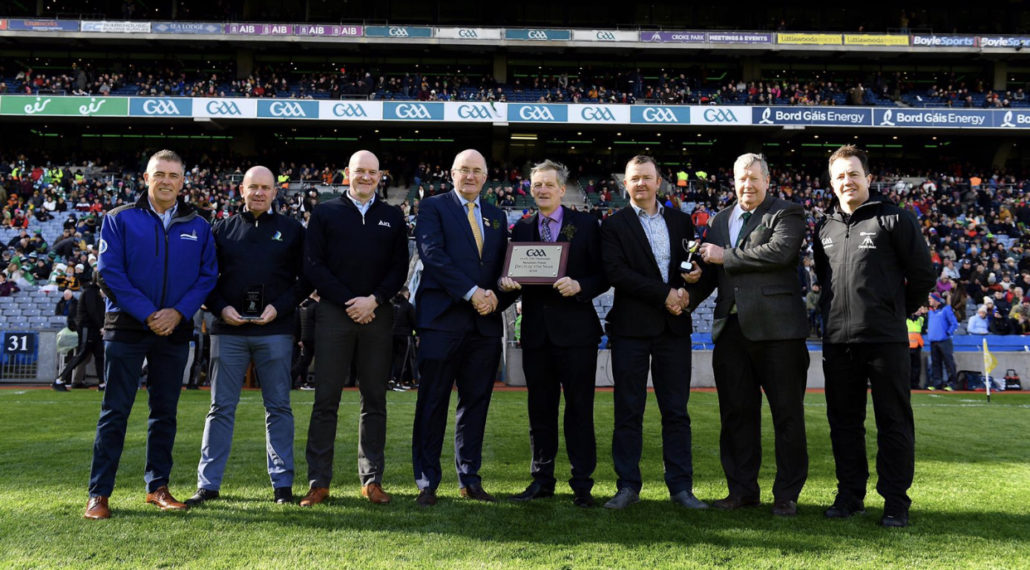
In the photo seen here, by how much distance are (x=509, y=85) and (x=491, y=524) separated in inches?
1319

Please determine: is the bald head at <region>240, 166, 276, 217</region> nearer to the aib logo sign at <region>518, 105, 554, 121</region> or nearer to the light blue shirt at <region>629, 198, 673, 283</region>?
the light blue shirt at <region>629, 198, 673, 283</region>

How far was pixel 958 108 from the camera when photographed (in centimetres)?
3191

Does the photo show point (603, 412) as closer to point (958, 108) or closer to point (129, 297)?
point (129, 297)

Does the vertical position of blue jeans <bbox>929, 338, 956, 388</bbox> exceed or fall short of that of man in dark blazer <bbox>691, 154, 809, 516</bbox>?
it falls short

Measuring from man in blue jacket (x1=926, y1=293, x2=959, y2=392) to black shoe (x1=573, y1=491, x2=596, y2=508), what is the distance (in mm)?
12144

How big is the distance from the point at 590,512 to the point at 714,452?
252 cm

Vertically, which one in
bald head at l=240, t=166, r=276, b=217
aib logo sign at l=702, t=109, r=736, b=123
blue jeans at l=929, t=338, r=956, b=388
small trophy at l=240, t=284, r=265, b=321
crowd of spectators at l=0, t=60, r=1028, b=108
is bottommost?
blue jeans at l=929, t=338, r=956, b=388

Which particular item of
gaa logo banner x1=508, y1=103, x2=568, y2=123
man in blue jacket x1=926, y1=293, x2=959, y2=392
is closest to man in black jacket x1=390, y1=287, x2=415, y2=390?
man in blue jacket x1=926, y1=293, x2=959, y2=392

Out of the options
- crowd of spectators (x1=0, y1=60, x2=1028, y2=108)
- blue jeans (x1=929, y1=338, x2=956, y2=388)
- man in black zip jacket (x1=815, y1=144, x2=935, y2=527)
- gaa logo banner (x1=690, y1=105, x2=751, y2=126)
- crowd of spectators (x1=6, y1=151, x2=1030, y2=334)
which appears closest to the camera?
man in black zip jacket (x1=815, y1=144, x2=935, y2=527)

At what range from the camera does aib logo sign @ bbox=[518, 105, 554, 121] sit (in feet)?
104

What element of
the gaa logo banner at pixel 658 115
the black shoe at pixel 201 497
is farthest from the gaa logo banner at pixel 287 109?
the black shoe at pixel 201 497

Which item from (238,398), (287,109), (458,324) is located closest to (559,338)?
(458,324)

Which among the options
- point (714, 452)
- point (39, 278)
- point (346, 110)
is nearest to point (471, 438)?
point (714, 452)

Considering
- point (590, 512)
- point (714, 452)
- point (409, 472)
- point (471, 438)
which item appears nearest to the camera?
point (590, 512)
